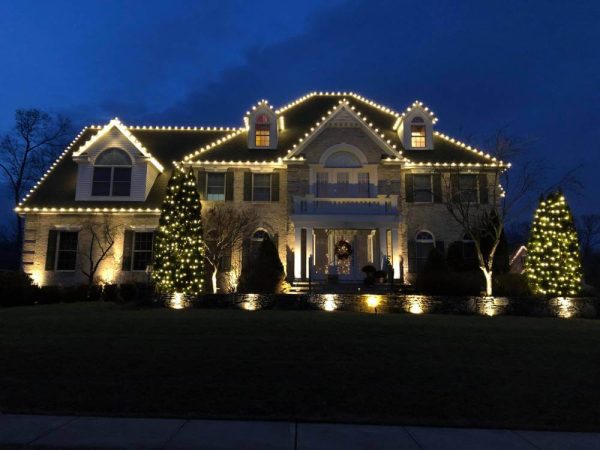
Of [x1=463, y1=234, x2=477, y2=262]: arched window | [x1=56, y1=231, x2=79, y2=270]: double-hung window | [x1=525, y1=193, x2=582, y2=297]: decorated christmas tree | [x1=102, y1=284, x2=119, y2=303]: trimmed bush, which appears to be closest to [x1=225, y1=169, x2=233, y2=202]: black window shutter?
[x1=102, y1=284, x2=119, y2=303]: trimmed bush

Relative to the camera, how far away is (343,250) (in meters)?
22.7

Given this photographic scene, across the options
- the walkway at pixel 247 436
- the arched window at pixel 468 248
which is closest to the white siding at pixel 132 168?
the arched window at pixel 468 248

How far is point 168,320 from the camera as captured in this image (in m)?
12.2

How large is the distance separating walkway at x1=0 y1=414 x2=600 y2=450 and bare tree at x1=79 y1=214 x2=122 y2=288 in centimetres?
1711

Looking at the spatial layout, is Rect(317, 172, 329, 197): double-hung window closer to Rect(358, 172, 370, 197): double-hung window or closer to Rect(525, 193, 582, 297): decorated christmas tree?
Rect(358, 172, 370, 197): double-hung window

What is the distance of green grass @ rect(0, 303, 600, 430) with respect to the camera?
6.15 meters

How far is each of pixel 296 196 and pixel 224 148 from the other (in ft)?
17.0

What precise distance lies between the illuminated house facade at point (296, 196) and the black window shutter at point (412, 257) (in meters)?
0.05

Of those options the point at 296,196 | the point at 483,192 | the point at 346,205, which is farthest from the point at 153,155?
the point at 483,192

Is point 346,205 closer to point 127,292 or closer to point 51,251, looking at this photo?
point 127,292

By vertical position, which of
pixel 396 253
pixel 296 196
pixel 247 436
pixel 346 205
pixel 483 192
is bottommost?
pixel 247 436

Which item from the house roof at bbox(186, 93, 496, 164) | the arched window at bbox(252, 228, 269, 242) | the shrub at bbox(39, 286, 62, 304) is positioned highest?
the house roof at bbox(186, 93, 496, 164)

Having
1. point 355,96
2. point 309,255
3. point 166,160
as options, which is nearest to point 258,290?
point 309,255

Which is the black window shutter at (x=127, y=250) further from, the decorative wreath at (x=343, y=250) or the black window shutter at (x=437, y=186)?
the black window shutter at (x=437, y=186)
